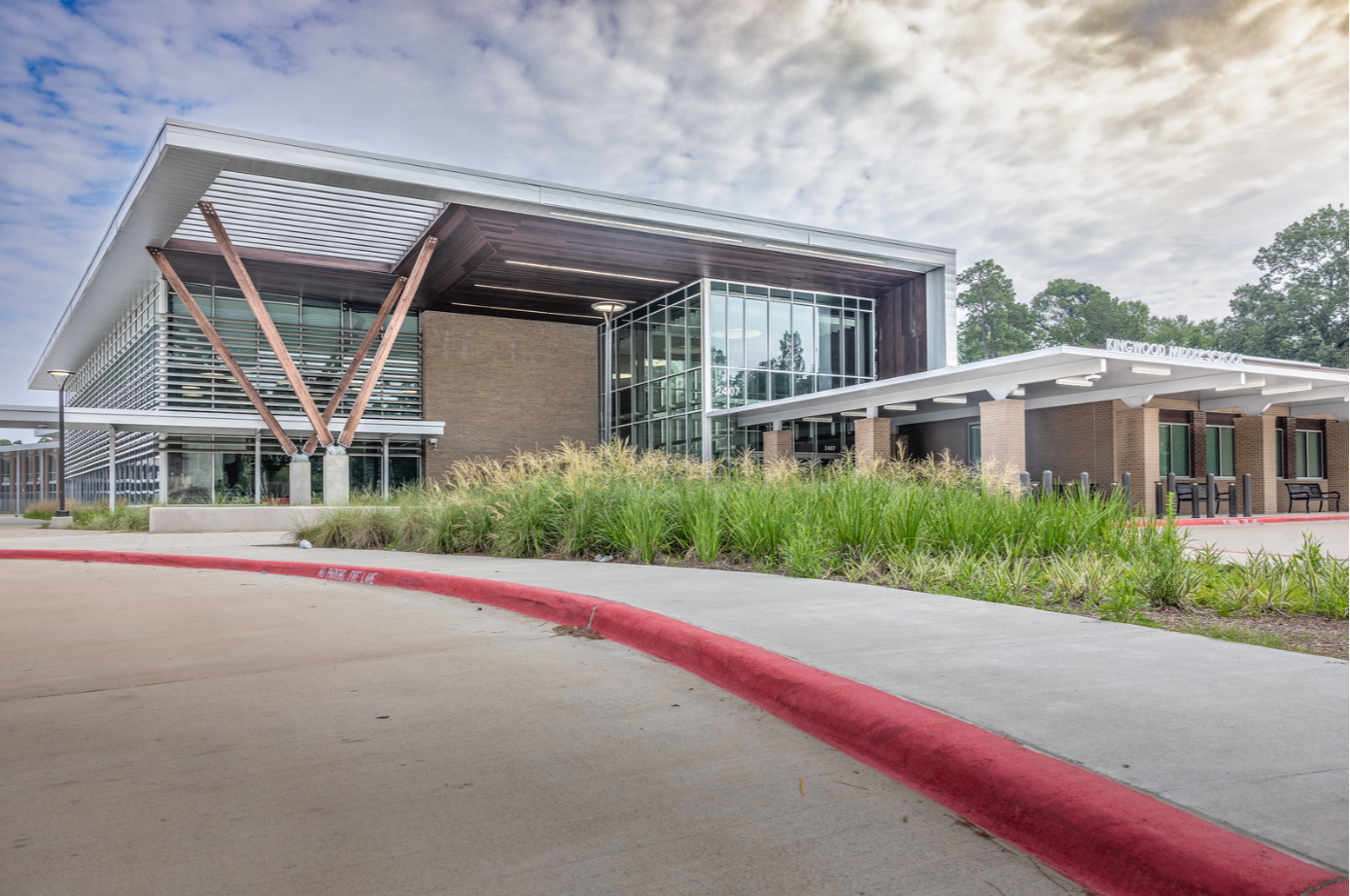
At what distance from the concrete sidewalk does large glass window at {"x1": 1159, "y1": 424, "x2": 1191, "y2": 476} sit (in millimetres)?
23304

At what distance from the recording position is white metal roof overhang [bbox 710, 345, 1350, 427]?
1803cm

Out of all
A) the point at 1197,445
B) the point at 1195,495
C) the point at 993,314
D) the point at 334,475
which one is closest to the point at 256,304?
the point at 334,475

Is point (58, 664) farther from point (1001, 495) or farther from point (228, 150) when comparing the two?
point (228, 150)

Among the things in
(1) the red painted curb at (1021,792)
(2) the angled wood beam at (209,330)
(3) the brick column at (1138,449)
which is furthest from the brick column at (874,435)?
(1) the red painted curb at (1021,792)

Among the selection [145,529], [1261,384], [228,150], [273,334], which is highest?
[228,150]

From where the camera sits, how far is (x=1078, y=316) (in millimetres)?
60750

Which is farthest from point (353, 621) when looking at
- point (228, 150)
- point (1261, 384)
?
point (1261, 384)

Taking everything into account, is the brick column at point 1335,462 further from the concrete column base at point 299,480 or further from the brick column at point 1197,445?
the concrete column base at point 299,480

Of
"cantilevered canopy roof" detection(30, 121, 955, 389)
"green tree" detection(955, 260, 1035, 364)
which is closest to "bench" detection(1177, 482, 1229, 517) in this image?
"cantilevered canopy roof" detection(30, 121, 955, 389)

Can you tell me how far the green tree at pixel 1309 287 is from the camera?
6.47 feet

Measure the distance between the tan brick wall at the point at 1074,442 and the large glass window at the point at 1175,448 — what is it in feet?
10.9

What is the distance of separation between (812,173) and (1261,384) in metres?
18.7

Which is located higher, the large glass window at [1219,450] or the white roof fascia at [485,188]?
A: the white roof fascia at [485,188]

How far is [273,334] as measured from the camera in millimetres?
23406
